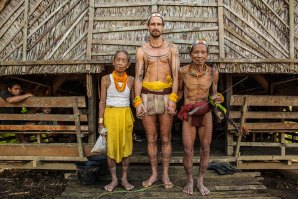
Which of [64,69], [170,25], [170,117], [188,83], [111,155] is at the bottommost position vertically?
[111,155]

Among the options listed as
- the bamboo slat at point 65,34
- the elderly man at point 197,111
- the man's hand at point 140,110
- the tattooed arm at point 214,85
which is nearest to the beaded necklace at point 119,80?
the man's hand at point 140,110

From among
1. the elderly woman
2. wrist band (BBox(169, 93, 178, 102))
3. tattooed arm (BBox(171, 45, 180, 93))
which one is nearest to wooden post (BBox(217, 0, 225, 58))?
tattooed arm (BBox(171, 45, 180, 93))

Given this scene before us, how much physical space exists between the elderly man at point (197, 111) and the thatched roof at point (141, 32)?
154 cm

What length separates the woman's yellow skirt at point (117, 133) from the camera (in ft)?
15.9

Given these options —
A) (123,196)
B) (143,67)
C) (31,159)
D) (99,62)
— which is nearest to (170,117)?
(143,67)

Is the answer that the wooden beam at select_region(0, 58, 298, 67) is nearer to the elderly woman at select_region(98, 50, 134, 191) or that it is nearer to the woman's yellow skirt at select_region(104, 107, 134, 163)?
the elderly woman at select_region(98, 50, 134, 191)

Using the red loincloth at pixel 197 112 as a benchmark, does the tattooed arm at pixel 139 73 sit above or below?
above

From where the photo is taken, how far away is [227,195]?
185 inches

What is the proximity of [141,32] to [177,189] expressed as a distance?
11.2 feet

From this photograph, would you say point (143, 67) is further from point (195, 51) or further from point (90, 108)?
point (90, 108)

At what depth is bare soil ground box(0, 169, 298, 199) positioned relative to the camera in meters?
6.76

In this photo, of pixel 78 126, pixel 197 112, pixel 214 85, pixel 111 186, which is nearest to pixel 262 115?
pixel 214 85

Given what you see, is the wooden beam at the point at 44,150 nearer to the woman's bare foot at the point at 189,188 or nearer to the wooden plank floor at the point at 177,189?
the wooden plank floor at the point at 177,189

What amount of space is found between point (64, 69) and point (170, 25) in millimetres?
2468
